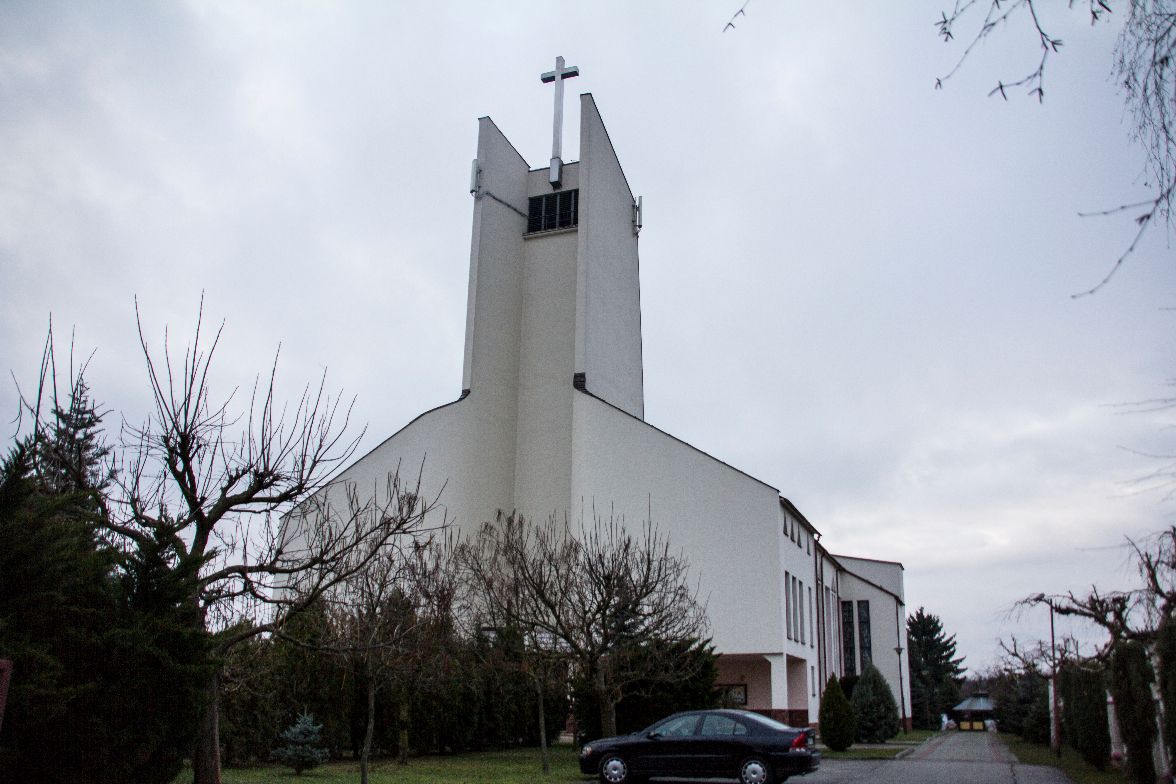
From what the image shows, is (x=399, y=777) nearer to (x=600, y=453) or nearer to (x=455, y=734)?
(x=455, y=734)

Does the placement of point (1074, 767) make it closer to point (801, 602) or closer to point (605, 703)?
point (605, 703)

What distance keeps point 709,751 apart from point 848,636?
43.0 m

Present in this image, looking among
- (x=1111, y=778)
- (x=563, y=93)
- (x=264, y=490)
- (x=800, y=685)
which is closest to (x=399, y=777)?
(x=264, y=490)

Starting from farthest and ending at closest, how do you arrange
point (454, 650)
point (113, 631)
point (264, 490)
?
1. point (454, 650)
2. point (264, 490)
3. point (113, 631)

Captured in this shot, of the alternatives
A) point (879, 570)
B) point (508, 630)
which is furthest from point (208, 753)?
point (879, 570)

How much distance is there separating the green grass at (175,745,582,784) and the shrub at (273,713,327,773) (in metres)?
0.23

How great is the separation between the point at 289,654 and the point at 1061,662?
25842 mm

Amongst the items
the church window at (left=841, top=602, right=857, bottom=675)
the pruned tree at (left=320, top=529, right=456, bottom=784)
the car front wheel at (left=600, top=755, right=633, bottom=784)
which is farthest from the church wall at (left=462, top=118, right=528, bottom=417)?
the church window at (left=841, top=602, right=857, bottom=675)

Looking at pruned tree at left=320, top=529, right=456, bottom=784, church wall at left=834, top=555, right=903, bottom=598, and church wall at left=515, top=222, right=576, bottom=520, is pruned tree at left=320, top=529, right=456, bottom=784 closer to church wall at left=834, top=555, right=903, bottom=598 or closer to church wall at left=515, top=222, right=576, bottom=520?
church wall at left=515, top=222, right=576, bottom=520

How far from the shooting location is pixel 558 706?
3052 centimetres

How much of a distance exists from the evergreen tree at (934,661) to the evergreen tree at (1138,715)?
209ft

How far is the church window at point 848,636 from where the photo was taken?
5529 centimetres

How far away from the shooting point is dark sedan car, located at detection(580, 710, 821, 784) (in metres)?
16.3

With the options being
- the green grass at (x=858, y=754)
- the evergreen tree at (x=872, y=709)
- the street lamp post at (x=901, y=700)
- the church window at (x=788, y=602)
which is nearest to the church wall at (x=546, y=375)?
the church window at (x=788, y=602)
